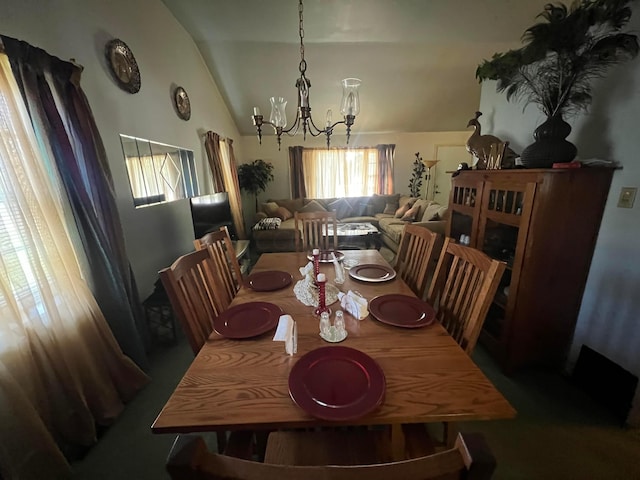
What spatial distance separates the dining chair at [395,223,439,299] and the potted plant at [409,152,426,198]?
463 cm

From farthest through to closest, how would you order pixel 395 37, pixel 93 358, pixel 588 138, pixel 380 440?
pixel 395 37 → pixel 588 138 → pixel 93 358 → pixel 380 440

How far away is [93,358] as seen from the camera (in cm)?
141

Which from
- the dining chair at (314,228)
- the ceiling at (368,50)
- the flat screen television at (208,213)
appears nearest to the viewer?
the dining chair at (314,228)

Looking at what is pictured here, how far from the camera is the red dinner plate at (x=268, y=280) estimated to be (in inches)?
55.1

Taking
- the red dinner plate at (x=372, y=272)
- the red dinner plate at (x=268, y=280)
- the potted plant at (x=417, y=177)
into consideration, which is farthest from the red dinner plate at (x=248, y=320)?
the potted plant at (x=417, y=177)

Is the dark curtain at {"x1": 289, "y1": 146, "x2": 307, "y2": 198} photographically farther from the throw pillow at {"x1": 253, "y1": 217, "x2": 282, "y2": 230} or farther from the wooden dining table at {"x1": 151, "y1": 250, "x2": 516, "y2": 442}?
the wooden dining table at {"x1": 151, "y1": 250, "x2": 516, "y2": 442}

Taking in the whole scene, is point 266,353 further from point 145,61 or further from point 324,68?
point 324,68

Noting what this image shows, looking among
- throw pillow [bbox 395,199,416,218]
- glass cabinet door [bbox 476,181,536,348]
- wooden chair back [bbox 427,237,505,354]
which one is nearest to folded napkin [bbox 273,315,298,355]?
wooden chair back [bbox 427,237,505,354]

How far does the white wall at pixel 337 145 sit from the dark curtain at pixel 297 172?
14 centimetres

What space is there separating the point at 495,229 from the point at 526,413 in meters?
1.14

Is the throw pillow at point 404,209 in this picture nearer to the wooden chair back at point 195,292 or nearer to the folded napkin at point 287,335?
the wooden chair back at point 195,292

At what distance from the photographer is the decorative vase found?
149 centimetres

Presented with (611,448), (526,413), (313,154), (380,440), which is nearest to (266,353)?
(380,440)

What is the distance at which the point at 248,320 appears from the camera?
43.4 inches
